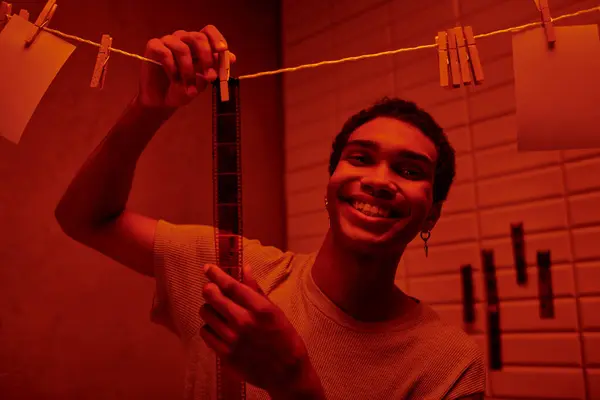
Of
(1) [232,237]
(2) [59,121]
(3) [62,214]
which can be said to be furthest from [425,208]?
(2) [59,121]

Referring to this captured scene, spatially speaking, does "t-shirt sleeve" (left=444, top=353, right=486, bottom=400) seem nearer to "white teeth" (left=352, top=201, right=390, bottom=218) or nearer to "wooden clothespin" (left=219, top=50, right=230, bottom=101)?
"white teeth" (left=352, top=201, right=390, bottom=218)

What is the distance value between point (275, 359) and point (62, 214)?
1.45ft

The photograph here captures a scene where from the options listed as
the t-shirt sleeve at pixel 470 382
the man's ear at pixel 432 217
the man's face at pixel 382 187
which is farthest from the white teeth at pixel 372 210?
the t-shirt sleeve at pixel 470 382

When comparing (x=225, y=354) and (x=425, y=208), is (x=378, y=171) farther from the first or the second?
(x=225, y=354)

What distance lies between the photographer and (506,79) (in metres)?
1.31

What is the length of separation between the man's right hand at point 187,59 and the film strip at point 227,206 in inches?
1.8

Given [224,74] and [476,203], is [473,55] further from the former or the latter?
[476,203]

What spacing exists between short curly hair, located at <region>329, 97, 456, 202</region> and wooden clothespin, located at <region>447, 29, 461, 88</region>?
0.23m

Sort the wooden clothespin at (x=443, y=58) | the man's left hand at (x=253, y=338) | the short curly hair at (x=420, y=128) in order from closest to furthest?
the man's left hand at (x=253, y=338)
the wooden clothespin at (x=443, y=58)
the short curly hair at (x=420, y=128)

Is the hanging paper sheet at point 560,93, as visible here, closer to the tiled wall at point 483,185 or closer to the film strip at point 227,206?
the film strip at point 227,206

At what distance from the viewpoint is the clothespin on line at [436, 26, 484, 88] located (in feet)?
2.53

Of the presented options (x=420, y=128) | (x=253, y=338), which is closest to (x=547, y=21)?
(x=420, y=128)

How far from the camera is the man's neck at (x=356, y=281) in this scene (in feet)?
3.15

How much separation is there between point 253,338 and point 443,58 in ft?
1.42
